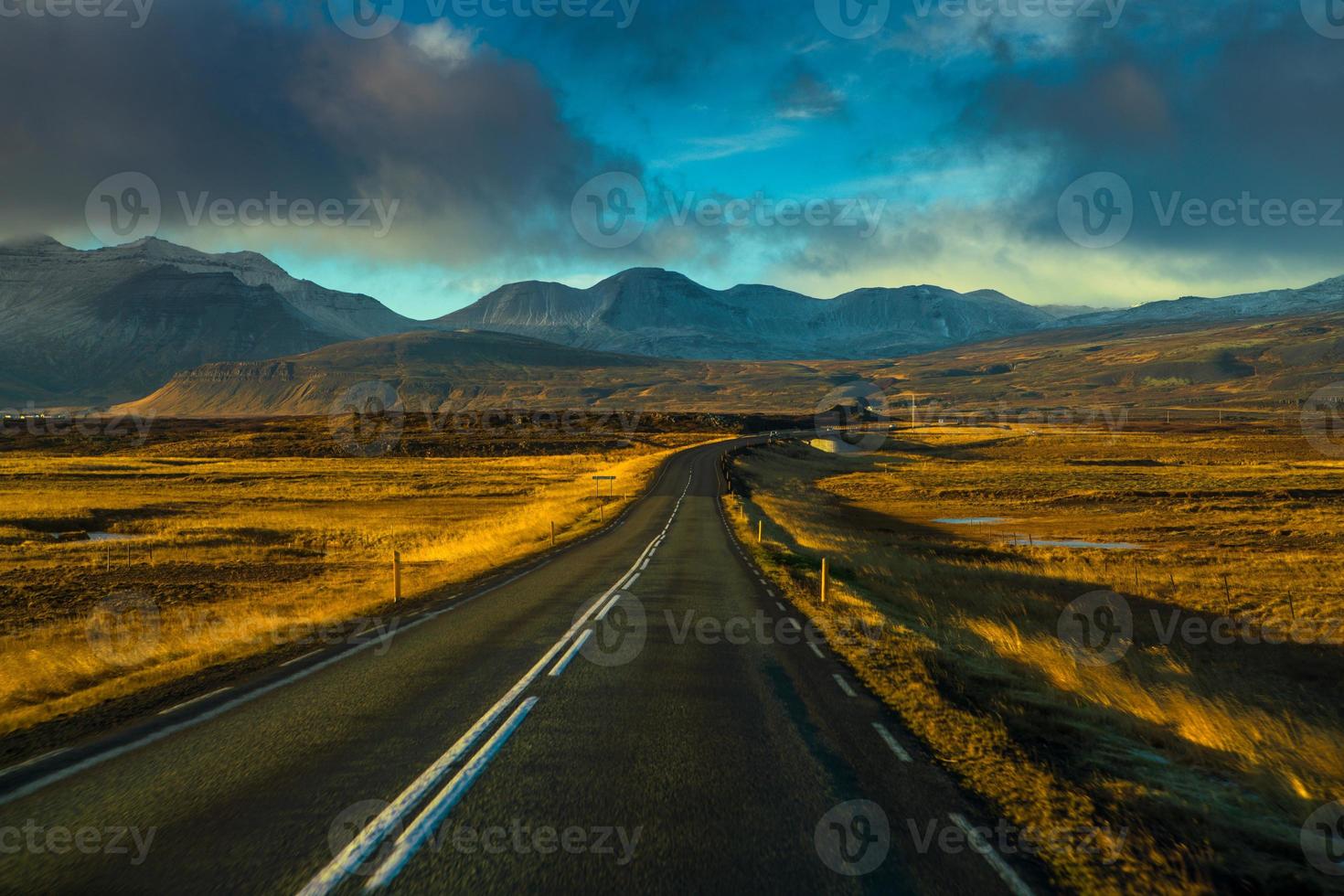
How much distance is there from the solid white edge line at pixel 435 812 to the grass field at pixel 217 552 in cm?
543

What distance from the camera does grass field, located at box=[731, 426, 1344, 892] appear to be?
5.62 m

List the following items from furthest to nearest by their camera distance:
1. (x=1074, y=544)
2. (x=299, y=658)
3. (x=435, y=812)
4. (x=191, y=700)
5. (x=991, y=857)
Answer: (x=1074, y=544) < (x=299, y=658) < (x=191, y=700) < (x=435, y=812) < (x=991, y=857)

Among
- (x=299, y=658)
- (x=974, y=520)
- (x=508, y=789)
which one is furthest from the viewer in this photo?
(x=974, y=520)

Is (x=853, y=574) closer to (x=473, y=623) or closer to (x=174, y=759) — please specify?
(x=473, y=623)

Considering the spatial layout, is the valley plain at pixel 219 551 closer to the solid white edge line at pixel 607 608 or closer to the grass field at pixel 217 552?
the grass field at pixel 217 552

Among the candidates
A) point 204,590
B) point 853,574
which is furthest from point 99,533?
point 853,574

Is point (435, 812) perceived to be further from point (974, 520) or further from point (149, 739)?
point (974, 520)

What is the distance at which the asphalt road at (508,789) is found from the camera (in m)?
4.88

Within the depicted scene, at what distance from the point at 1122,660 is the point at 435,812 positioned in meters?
12.9

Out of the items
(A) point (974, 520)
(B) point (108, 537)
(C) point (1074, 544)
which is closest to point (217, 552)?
(B) point (108, 537)

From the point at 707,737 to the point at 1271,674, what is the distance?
42.3 ft

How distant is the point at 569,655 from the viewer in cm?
1090

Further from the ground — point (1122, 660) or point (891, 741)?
point (891, 741)

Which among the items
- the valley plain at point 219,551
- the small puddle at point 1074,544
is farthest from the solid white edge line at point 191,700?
the small puddle at point 1074,544
